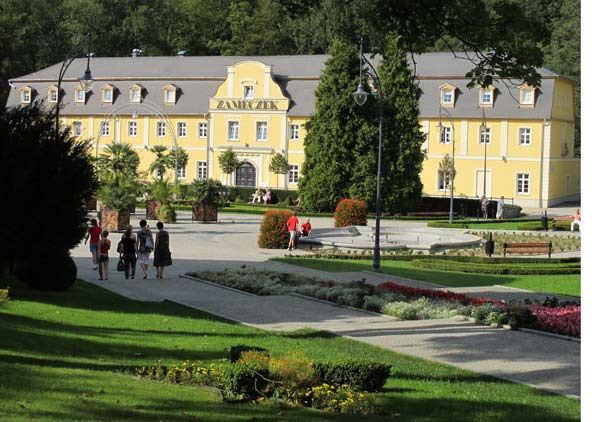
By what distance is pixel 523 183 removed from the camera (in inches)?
2453

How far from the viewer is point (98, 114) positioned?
231ft

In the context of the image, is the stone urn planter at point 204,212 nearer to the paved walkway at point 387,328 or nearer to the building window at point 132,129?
the paved walkway at point 387,328

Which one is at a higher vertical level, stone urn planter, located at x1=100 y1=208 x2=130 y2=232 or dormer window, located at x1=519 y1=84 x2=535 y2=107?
dormer window, located at x1=519 y1=84 x2=535 y2=107

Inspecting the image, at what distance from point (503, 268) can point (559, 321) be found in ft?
40.0

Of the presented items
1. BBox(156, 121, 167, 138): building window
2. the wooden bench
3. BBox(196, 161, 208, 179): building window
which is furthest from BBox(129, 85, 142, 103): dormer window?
the wooden bench

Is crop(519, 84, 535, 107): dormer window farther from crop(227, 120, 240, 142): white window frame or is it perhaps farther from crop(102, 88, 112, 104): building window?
crop(102, 88, 112, 104): building window

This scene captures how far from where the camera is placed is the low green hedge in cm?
2784

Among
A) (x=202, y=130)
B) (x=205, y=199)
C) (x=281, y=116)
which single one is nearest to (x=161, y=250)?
(x=205, y=199)

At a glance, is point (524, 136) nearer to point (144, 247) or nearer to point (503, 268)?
point (503, 268)

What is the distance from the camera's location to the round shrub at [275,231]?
110 ft

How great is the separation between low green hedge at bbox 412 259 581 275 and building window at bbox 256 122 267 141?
39.2m

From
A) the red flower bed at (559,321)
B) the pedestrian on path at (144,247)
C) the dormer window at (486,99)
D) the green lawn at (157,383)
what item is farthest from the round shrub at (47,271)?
the dormer window at (486,99)
